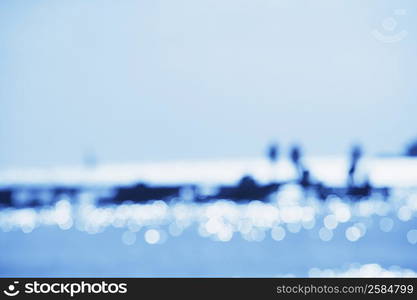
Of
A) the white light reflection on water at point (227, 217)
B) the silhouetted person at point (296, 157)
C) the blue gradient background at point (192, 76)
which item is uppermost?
the blue gradient background at point (192, 76)

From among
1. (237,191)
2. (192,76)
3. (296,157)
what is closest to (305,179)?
(296,157)

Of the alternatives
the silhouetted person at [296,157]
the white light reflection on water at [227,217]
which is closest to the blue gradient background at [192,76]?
the silhouetted person at [296,157]

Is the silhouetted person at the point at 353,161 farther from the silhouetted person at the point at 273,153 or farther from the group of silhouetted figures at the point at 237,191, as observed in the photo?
the silhouetted person at the point at 273,153

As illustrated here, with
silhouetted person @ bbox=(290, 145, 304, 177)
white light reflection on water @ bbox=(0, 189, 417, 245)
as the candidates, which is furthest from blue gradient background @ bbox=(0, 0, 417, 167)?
white light reflection on water @ bbox=(0, 189, 417, 245)

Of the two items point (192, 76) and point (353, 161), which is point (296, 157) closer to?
point (353, 161)

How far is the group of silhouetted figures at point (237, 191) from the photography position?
6.10 feet

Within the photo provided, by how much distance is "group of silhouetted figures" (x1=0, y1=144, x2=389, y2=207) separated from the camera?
1.86 m

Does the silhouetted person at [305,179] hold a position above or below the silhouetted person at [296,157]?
below

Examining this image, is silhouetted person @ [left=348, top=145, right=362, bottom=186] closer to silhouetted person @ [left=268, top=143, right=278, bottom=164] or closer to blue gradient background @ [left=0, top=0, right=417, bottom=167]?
blue gradient background @ [left=0, top=0, right=417, bottom=167]

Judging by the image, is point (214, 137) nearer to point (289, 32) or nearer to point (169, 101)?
point (169, 101)

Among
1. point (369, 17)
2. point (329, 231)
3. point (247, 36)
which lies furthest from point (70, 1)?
point (329, 231)

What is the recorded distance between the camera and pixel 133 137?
6.28 ft

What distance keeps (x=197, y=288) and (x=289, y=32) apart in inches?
26.4

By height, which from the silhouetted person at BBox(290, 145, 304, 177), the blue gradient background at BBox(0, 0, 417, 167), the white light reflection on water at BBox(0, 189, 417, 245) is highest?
the blue gradient background at BBox(0, 0, 417, 167)
